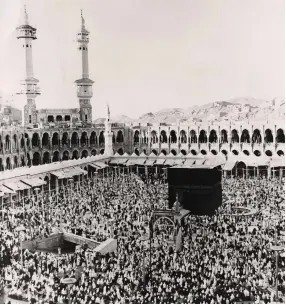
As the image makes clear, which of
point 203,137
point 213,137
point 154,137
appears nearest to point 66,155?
point 154,137

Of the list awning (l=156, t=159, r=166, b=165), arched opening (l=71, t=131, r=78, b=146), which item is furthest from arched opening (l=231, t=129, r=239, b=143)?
arched opening (l=71, t=131, r=78, b=146)

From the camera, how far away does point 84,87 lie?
106 feet

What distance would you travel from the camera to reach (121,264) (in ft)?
30.7

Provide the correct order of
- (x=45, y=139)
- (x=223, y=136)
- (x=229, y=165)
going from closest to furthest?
(x=229, y=165) → (x=45, y=139) → (x=223, y=136)

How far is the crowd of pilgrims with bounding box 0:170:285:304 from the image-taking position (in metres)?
7.96

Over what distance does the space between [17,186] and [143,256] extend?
713 cm

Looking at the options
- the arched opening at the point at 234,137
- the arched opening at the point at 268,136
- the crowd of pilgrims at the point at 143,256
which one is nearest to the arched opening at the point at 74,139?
the arched opening at the point at 234,137

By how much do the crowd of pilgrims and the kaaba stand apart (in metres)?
0.45

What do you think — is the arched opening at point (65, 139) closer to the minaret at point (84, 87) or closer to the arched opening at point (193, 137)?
the minaret at point (84, 87)

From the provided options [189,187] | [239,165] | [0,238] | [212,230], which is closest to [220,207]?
[189,187]

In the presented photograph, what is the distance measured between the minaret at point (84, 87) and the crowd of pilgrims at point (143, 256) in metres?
17.1

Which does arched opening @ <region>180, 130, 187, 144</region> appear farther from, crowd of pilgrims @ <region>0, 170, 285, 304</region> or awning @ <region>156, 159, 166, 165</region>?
crowd of pilgrims @ <region>0, 170, 285, 304</region>

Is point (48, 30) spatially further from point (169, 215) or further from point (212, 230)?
point (212, 230)

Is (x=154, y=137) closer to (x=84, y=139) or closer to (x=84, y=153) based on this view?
(x=84, y=139)
